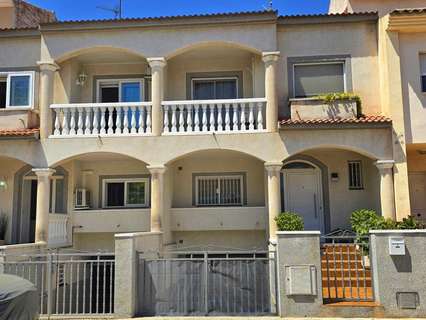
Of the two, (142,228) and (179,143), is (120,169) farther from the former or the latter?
(179,143)

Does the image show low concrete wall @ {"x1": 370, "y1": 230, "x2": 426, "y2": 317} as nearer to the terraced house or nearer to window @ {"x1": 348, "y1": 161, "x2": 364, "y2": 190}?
the terraced house

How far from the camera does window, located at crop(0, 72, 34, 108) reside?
16.3 meters

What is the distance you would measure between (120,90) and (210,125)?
4376mm

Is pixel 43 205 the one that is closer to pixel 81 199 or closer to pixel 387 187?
pixel 81 199

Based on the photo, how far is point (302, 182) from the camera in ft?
55.3

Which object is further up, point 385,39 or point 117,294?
point 385,39

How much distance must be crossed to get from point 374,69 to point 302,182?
4585 mm

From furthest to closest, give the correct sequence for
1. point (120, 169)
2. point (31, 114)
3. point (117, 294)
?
point (120, 169), point (31, 114), point (117, 294)

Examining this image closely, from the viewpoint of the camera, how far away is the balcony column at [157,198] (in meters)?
14.9

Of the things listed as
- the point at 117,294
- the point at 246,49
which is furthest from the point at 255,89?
the point at 117,294

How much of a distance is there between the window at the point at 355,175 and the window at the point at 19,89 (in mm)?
11459

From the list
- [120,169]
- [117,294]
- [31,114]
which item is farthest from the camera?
[120,169]

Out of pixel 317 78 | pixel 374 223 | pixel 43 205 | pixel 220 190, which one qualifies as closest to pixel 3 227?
pixel 43 205

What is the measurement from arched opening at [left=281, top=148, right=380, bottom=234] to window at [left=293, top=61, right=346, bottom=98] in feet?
6.80
